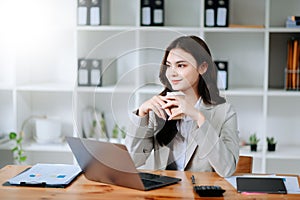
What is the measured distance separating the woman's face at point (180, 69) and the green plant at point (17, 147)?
200 centimetres

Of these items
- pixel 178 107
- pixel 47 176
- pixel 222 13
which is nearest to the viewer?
pixel 178 107

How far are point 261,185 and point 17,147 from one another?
6.94ft

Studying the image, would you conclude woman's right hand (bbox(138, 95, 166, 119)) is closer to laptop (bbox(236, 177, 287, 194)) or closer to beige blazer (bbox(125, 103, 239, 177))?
beige blazer (bbox(125, 103, 239, 177))

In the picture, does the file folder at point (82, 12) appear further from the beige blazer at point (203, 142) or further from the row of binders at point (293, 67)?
the beige blazer at point (203, 142)

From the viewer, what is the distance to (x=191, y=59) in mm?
1886

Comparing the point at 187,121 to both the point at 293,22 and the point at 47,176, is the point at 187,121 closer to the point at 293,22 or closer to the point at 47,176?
the point at 47,176

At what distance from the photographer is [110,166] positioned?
1901 millimetres

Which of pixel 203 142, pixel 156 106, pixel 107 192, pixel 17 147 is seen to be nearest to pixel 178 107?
pixel 156 106

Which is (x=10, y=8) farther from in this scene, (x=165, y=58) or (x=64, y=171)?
(x=165, y=58)

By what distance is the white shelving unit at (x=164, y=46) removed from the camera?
3.57 meters

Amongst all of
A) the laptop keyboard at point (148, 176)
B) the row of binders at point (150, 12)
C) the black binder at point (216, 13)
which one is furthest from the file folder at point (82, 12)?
the laptop keyboard at point (148, 176)

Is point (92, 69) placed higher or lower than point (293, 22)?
lower

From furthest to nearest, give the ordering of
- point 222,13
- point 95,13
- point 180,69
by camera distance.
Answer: point 95,13, point 222,13, point 180,69

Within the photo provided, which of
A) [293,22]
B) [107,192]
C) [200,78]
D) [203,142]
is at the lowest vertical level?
[107,192]
